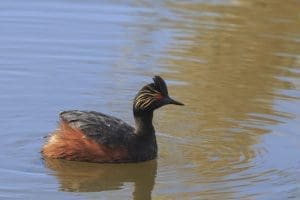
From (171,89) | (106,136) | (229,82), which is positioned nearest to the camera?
(106,136)

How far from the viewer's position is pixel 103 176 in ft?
39.4

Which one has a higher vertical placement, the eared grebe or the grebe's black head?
the grebe's black head

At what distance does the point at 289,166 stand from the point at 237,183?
86cm

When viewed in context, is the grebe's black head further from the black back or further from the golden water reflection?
the golden water reflection

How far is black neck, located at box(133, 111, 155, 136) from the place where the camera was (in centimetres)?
1256

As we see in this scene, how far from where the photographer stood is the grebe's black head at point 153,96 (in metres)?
12.4

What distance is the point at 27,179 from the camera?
11453 mm

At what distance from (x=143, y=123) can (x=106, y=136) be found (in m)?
0.49

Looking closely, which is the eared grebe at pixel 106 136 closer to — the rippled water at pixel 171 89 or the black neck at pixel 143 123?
the black neck at pixel 143 123

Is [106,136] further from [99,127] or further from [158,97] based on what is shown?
[158,97]

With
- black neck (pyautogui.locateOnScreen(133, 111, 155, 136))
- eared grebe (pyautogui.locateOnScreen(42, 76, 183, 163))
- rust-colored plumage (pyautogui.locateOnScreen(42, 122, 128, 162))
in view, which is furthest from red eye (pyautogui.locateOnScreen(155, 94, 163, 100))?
rust-colored plumage (pyautogui.locateOnScreen(42, 122, 128, 162))

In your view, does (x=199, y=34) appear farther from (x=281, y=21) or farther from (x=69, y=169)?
(x=69, y=169)

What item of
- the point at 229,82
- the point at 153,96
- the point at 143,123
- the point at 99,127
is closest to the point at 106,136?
the point at 99,127

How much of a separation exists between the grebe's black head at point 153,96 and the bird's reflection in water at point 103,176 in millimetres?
650
